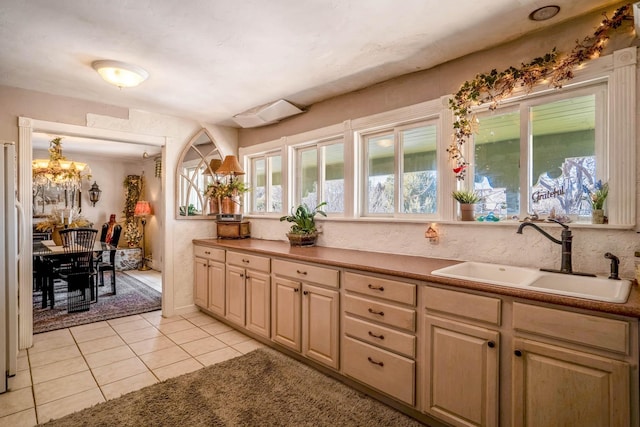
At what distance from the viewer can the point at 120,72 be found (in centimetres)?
259

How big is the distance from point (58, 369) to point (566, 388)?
11.4 ft

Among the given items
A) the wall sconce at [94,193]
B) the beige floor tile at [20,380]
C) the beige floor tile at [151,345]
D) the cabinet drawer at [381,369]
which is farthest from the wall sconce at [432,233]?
the wall sconce at [94,193]

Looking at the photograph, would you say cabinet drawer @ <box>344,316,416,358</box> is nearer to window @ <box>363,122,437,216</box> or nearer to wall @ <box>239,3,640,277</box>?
wall @ <box>239,3,640,277</box>

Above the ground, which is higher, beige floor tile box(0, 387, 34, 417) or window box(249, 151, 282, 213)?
window box(249, 151, 282, 213)

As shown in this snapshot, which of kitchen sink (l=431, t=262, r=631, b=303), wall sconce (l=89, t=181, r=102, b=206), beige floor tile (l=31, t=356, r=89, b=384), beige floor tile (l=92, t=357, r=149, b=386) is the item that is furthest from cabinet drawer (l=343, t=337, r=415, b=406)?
wall sconce (l=89, t=181, r=102, b=206)

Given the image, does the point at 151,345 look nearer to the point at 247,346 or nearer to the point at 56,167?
the point at 247,346

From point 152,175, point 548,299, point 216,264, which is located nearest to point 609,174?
point 548,299

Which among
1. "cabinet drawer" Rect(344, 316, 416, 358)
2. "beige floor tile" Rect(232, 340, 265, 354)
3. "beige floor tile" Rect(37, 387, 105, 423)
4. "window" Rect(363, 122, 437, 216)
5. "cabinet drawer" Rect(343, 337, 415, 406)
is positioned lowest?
"beige floor tile" Rect(37, 387, 105, 423)

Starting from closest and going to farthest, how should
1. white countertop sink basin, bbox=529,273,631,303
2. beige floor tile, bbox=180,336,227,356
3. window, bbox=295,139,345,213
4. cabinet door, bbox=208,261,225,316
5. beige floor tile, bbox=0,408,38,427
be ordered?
white countertop sink basin, bbox=529,273,631,303 < beige floor tile, bbox=0,408,38,427 < beige floor tile, bbox=180,336,227,356 < window, bbox=295,139,345,213 < cabinet door, bbox=208,261,225,316

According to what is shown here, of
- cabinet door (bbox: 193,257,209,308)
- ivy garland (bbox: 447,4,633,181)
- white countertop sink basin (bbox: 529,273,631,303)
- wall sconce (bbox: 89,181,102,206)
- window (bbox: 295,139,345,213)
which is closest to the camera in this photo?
white countertop sink basin (bbox: 529,273,631,303)

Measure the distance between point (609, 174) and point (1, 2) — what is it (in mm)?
3534

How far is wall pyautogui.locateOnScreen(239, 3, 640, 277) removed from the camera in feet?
6.18

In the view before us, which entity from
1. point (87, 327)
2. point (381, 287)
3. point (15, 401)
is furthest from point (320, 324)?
point (87, 327)

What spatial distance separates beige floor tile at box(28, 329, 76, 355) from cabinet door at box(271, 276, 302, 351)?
2055 mm
